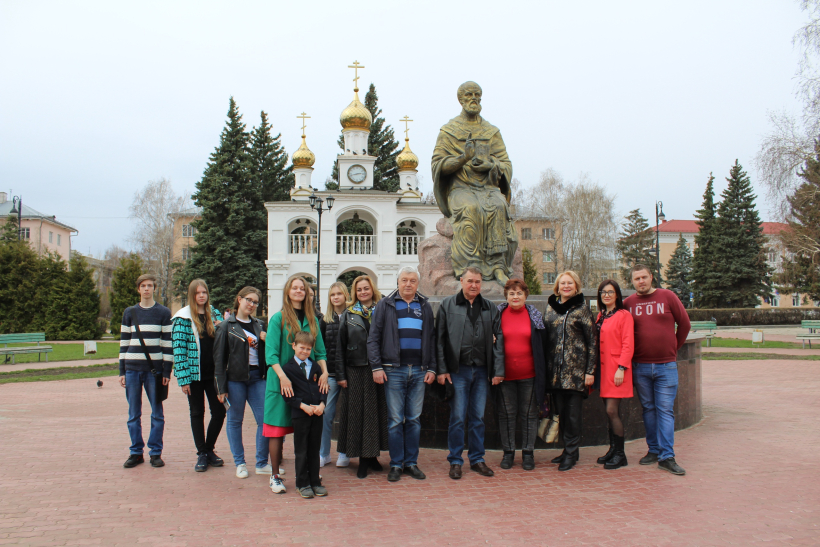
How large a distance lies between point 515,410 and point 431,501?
1.32m

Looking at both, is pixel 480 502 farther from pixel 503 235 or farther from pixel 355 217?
pixel 355 217

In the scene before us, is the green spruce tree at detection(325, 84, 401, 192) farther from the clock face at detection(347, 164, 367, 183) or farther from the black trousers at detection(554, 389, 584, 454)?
the black trousers at detection(554, 389, 584, 454)

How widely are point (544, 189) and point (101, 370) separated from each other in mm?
35747

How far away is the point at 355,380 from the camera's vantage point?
5406mm

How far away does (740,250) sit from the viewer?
142 feet

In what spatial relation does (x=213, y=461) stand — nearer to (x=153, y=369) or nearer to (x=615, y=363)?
(x=153, y=369)

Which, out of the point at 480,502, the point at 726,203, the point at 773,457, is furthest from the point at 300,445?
the point at 726,203

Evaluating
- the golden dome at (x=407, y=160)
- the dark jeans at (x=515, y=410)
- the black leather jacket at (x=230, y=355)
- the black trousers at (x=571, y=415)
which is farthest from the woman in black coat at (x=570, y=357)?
the golden dome at (x=407, y=160)

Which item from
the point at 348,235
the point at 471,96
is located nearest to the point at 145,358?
the point at 471,96

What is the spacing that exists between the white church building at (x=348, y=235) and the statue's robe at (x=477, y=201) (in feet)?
85.9

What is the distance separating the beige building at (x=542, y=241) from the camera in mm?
→ 44644

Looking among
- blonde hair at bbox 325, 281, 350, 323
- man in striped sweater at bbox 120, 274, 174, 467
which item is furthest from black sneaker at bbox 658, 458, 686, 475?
man in striped sweater at bbox 120, 274, 174, 467

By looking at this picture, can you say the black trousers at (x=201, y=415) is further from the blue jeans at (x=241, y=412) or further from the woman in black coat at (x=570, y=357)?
the woman in black coat at (x=570, y=357)

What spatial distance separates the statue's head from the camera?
801cm
